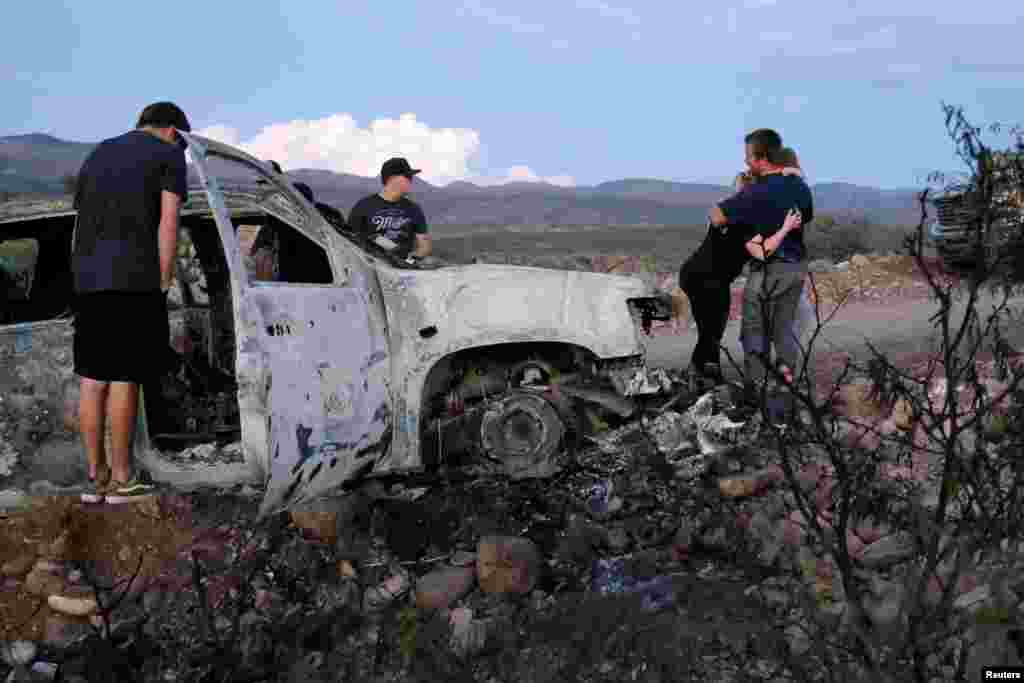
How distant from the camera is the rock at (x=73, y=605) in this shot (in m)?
4.23

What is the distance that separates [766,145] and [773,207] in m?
0.36

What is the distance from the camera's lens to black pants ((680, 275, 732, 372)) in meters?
5.91

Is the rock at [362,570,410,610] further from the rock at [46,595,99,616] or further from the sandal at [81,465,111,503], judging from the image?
the sandal at [81,465,111,503]

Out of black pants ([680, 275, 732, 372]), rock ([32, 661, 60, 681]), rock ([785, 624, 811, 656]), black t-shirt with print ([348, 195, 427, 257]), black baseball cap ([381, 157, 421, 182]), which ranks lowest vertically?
rock ([32, 661, 60, 681])

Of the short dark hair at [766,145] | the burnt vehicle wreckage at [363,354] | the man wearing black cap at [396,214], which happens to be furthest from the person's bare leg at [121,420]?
the short dark hair at [766,145]

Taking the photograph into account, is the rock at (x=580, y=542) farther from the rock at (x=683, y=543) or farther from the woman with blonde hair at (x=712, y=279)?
the woman with blonde hair at (x=712, y=279)

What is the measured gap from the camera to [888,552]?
3729mm

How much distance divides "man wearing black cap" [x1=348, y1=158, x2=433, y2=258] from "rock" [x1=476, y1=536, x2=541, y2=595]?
2707 mm

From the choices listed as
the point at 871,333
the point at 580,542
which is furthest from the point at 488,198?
the point at 580,542

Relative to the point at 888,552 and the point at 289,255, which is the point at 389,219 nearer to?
the point at 289,255

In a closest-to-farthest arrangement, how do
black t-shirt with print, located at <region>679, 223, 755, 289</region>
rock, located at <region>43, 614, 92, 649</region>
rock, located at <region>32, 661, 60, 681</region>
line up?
rock, located at <region>32, 661, 60, 681</region>, rock, located at <region>43, 614, 92, 649</region>, black t-shirt with print, located at <region>679, 223, 755, 289</region>

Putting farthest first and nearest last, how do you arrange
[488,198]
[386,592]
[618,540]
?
1. [488,198]
2. [618,540]
3. [386,592]

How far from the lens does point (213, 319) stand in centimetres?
575

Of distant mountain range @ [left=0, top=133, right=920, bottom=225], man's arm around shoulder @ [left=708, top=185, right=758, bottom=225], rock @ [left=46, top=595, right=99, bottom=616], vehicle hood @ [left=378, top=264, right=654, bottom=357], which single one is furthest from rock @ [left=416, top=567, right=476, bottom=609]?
distant mountain range @ [left=0, top=133, right=920, bottom=225]
